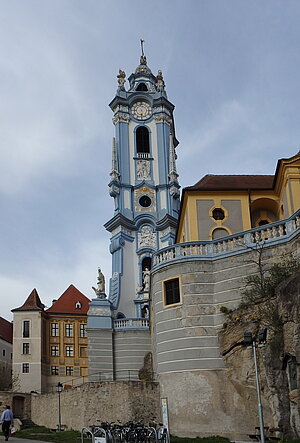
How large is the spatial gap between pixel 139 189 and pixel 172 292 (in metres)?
27.6

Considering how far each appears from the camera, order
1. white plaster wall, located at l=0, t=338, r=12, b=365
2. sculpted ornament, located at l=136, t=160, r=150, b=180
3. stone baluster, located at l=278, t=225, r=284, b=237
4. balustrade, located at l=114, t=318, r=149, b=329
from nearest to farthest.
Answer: stone baluster, located at l=278, t=225, r=284, b=237 < balustrade, located at l=114, t=318, r=149, b=329 < sculpted ornament, located at l=136, t=160, r=150, b=180 < white plaster wall, located at l=0, t=338, r=12, b=365

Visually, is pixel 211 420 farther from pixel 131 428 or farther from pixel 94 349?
pixel 94 349

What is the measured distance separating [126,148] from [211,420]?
3544 centimetres

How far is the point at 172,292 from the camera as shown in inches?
1165

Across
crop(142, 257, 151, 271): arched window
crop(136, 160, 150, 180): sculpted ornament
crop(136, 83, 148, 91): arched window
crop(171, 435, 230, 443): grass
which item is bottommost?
crop(171, 435, 230, 443): grass

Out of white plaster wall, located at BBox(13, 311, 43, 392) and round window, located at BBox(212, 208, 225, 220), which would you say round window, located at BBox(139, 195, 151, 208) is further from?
round window, located at BBox(212, 208, 225, 220)

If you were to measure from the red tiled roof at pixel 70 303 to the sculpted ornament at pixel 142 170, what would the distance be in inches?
738

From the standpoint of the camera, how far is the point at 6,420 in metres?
24.3

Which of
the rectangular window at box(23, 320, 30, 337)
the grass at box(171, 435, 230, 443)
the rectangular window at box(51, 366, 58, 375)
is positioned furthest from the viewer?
the rectangular window at box(51, 366, 58, 375)

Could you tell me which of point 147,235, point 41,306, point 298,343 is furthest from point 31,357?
point 298,343

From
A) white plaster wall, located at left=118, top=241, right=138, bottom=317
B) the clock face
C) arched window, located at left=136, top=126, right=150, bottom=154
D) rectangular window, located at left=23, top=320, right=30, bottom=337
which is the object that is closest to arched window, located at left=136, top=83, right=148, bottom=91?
the clock face

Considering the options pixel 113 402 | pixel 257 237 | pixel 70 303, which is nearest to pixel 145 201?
pixel 70 303

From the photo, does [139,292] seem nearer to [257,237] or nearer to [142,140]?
[142,140]

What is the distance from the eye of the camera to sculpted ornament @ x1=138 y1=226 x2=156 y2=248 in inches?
2141
